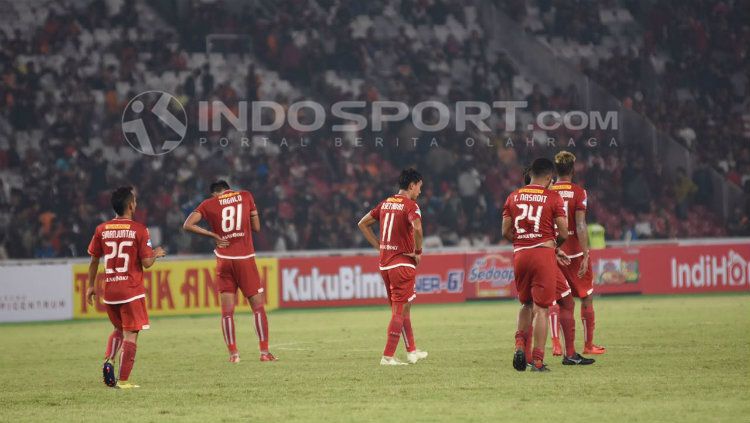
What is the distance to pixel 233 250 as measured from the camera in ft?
48.1

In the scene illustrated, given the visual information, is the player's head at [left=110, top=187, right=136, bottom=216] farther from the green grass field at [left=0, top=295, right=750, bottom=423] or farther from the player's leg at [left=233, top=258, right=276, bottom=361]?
the player's leg at [left=233, top=258, right=276, bottom=361]

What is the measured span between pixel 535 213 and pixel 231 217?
4.07 metres

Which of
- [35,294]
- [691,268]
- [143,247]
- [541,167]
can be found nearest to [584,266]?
[541,167]

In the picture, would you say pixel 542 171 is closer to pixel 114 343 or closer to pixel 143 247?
pixel 143 247

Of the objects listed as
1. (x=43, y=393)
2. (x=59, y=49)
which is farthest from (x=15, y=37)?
(x=43, y=393)

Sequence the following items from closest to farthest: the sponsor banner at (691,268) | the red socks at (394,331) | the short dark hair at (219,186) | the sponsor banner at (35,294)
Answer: the red socks at (394,331), the short dark hair at (219,186), the sponsor banner at (35,294), the sponsor banner at (691,268)

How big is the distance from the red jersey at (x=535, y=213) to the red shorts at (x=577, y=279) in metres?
1.46

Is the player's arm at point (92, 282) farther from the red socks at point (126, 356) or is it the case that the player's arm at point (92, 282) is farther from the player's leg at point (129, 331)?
the red socks at point (126, 356)

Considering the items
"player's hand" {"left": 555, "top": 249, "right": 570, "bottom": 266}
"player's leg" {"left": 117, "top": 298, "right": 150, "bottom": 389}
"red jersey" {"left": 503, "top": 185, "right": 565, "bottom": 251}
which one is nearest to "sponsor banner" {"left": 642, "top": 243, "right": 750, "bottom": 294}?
"player's hand" {"left": 555, "top": 249, "right": 570, "bottom": 266}

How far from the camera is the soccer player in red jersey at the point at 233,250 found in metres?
14.5

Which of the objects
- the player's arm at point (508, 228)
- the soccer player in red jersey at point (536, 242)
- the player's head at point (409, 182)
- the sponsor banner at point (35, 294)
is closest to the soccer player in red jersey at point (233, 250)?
the player's head at point (409, 182)

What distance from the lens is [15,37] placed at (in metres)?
32.3

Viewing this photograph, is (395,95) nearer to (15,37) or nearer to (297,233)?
(297,233)

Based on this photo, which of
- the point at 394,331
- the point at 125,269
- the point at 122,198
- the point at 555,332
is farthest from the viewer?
the point at 555,332
